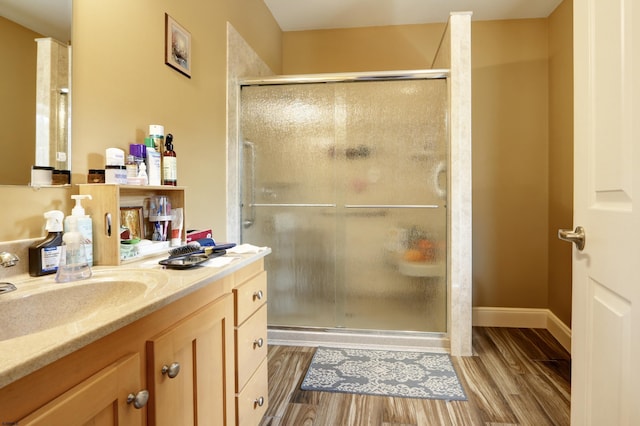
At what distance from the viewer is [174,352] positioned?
81 centimetres

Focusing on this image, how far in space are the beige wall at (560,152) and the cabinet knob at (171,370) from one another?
2.63m

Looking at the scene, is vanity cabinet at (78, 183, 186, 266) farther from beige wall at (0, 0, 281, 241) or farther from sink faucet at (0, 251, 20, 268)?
sink faucet at (0, 251, 20, 268)

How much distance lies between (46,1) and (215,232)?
126 cm

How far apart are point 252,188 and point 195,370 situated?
1.58 metres

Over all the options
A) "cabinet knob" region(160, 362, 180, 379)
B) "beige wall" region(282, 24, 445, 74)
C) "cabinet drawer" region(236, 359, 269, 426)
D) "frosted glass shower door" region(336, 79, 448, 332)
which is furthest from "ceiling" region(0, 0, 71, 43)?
"beige wall" region(282, 24, 445, 74)

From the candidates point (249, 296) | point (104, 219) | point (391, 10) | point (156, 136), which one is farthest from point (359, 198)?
point (391, 10)

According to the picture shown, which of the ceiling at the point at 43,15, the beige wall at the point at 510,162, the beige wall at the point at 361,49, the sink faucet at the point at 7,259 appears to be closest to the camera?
the sink faucet at the point at 7,259

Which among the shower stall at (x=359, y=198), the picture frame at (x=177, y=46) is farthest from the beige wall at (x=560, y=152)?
the picture frame at (x=177, y=46)

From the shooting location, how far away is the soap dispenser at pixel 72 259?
87 cm

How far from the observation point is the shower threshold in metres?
2.24

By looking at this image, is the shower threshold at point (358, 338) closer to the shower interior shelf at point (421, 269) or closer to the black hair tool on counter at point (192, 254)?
the shower interior shelf at point (421, 269)

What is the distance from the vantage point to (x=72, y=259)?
920 mm

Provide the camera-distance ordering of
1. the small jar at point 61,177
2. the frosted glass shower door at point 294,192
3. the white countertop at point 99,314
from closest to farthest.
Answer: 1. the white countertop at point 99,314
2. the small jar at point 61,177
3. the frosted glass shower door at point 294,192

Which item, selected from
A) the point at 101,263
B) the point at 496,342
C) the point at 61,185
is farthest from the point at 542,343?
the point at 61,185
